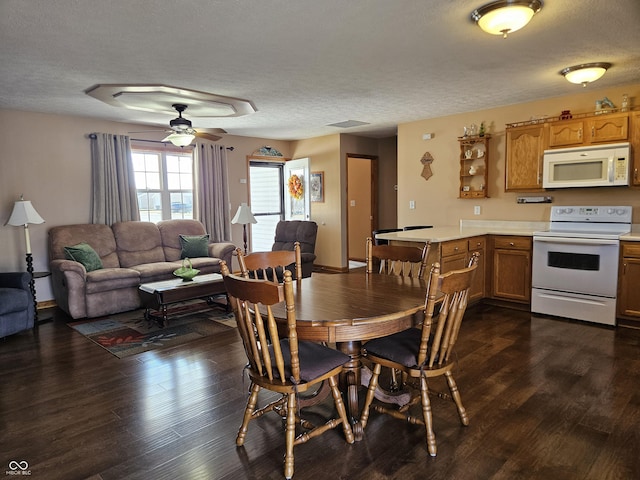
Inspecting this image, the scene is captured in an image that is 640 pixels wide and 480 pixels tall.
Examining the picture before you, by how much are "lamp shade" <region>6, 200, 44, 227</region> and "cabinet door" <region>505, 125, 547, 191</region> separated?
18.3ft

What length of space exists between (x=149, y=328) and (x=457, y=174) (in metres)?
4.32

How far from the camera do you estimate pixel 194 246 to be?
19.3 feet

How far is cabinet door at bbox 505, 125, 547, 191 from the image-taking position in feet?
15.3

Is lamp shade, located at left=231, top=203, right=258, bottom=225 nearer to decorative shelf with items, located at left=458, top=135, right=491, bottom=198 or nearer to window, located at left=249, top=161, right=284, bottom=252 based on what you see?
window, located at left=249, top=161, right=284, bottom=252

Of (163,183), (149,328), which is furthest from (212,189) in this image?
(149,328)

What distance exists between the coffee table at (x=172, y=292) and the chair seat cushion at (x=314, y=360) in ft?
8.00

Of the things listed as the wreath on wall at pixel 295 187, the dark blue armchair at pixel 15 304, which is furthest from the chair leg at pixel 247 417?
the wreath on wall at pixel 295 187

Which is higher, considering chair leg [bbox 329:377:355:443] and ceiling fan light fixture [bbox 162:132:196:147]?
ceiling fan light fixture [bbox 162:132:196:147]

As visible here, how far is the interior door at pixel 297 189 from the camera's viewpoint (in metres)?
7.69

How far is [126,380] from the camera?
3.00 metres

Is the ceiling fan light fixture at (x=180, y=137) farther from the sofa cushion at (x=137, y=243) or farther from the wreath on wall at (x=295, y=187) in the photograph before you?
the wreath on wall at (x=295, y=187)

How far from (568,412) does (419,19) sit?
8.48 feet

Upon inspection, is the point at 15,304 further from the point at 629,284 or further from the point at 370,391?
the point at 629,284

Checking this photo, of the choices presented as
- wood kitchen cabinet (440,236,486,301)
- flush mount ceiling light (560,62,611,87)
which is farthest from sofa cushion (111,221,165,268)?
flush mount ceiling light (560,62,611,87)
